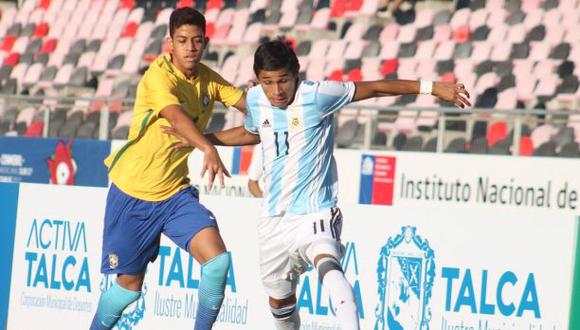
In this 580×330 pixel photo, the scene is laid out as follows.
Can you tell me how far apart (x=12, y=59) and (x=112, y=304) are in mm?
15675

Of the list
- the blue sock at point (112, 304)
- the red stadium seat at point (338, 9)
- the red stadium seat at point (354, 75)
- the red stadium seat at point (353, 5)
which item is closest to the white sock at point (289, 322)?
the blue sock at point (112, 304)

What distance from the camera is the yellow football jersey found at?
7.16 metres

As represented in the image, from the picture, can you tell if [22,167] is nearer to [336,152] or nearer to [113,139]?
[113,139]

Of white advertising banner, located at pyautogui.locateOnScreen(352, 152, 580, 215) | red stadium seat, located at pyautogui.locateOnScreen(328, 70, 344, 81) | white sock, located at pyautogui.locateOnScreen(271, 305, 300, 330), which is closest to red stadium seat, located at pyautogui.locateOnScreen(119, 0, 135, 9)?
red stadium seat, located at pyautogui.locateOnScreen(328, 70, 344, 81)

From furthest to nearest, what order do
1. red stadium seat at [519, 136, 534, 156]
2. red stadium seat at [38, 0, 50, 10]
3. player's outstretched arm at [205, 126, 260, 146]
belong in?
red stadium seat at [38, 0, 50, 10] → red stadium seat at [519, 136, 534, 156] → player's outstretched arm at [205, 126, 260, 146]

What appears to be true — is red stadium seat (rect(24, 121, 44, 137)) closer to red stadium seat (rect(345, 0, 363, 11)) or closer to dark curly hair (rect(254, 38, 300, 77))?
red stadium seat (rect(345, 0, 363, 11))

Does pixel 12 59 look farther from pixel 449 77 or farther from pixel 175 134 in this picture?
pixel 175 134

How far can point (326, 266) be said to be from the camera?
6.50 m

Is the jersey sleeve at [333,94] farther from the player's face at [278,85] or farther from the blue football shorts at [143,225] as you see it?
the blue football shorts at [143,225]

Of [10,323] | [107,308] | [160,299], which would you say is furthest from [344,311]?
[10,323]

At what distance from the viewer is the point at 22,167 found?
17.2 meters

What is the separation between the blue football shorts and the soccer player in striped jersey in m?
0.43

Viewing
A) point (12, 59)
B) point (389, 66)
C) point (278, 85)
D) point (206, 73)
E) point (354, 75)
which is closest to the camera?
point (278, 85)

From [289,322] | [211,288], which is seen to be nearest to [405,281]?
Answer: [289,322]
